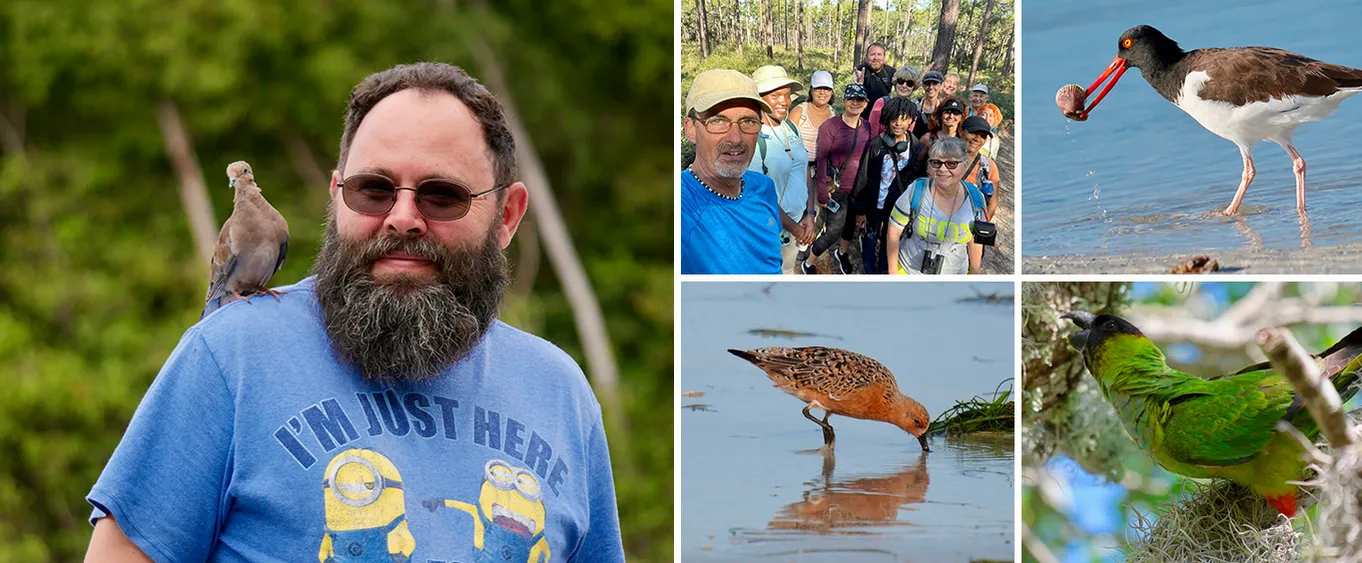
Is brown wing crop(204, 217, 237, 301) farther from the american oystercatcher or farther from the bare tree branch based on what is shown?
the bare tree branch

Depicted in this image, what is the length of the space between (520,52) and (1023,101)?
199 inches

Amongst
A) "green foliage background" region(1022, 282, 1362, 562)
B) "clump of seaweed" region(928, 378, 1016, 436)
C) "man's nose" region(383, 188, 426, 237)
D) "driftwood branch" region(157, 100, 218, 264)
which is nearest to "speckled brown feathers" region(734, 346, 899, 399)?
"clump of seaweed" region(928, 378, 1016, 436)

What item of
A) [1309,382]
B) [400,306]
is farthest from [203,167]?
[1309,382]

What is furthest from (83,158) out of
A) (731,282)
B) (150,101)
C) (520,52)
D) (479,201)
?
(479,201)

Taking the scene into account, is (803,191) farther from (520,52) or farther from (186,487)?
(520,52)

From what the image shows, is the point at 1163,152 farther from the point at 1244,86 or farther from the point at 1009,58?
the point at 1009,58

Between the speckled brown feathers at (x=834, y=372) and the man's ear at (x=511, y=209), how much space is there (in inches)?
33.8

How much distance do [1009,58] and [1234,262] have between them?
58cm

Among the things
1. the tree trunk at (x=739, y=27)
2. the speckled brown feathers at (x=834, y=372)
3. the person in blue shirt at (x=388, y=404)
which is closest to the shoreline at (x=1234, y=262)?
the speckled brown feathers at (x=834, y=372)

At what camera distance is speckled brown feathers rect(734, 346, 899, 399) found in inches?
112

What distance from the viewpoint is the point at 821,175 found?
2.88m

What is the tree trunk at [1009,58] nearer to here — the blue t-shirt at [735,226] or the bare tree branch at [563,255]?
the blue t-shirt at [735,226]

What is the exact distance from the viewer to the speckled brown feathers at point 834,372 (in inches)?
112

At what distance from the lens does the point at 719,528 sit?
2.86m
